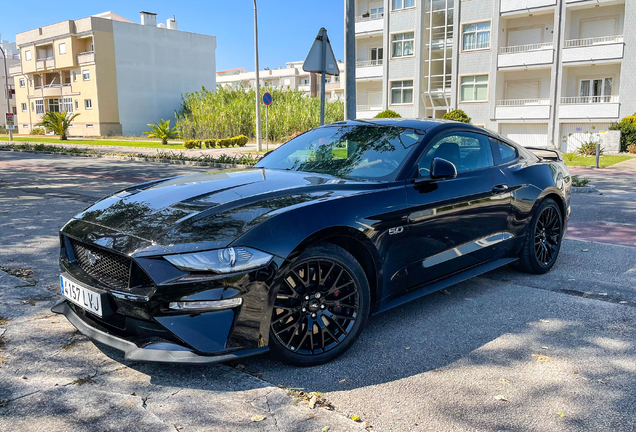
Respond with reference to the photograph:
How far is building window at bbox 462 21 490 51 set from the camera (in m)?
34.5

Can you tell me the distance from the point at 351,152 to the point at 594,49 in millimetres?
31225

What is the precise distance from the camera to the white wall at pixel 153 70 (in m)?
53.5

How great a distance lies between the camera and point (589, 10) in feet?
104

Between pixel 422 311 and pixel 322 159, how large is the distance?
1454 mm

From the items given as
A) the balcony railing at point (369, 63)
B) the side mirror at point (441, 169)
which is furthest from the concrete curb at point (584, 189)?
the balcony railing at point (369, 63)

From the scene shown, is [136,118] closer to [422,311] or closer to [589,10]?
[589,10]

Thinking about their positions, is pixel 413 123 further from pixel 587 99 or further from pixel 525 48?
pixel 525 48

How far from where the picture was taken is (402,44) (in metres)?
38.4

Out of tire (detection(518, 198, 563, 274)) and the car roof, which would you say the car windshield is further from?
tire (detection(518, 198, 563, 274))

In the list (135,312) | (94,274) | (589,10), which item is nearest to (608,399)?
(135,312)

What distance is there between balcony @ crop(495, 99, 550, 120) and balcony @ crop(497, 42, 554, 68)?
7.47 ft

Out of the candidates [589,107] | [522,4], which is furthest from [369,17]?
[589,107]

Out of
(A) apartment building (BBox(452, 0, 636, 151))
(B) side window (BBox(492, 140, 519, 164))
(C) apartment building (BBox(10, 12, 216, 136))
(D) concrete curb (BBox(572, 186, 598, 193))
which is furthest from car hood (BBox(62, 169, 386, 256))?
(C) apartment building (BBox(10, 12, 216, 136))

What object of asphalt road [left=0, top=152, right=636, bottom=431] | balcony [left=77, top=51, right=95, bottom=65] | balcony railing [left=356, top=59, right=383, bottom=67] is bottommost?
asphalt road [left=0, top=152, right=636, bottom=431]
